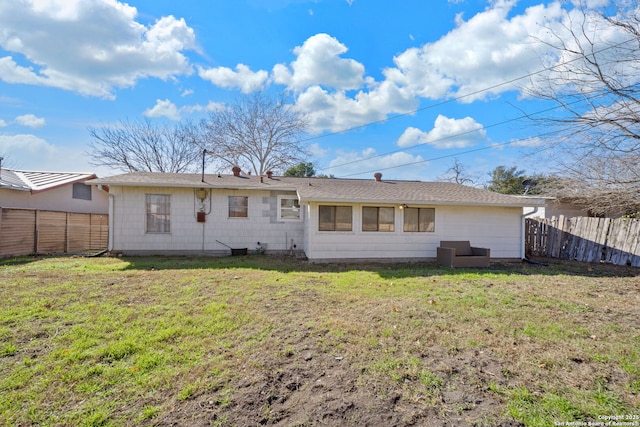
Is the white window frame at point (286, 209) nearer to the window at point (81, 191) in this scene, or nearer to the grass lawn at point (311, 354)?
the grass lawn at point (311, 354)

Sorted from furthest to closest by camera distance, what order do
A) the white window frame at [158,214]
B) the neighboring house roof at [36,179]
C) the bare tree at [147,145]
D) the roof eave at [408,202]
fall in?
the bare tree at [147,145], the neighboring house roof at [36,179], the white window frame at [158,214], the roof eave at [408,202]

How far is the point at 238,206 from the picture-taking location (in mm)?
11211

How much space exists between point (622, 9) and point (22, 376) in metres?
11.4

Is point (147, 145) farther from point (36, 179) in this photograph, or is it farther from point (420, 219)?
point (420, 219)

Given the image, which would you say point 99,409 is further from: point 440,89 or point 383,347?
point 440,89

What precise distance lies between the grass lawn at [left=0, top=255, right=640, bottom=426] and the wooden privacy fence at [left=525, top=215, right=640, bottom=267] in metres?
4.95

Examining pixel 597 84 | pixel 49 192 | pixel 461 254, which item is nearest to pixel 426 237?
pixel 461 254

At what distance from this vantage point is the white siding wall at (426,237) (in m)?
9.41

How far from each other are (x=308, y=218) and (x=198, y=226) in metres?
4.41

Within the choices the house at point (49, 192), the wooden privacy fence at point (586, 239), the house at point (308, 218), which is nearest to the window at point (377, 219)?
the house at point (308, 218)

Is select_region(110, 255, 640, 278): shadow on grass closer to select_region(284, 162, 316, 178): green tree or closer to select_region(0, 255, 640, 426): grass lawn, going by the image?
select_region(0, 255, 640, 426): grass lawn

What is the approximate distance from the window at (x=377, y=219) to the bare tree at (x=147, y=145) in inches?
764

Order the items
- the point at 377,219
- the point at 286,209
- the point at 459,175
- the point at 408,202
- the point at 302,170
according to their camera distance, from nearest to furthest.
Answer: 1. the point at 408,202
2. the point at 377,219
3. the point at 286,209
4. the point at 302,170
5. the point at 459,175

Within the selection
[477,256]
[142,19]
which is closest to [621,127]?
[477,256]
